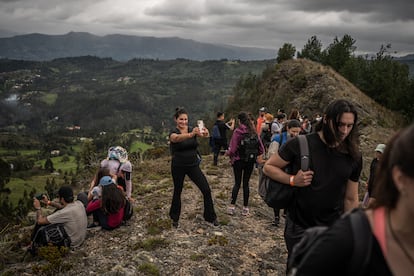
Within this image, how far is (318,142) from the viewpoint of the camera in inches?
108

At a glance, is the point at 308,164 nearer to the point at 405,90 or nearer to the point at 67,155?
the point at 405,90

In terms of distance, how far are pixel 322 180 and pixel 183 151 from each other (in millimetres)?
3246

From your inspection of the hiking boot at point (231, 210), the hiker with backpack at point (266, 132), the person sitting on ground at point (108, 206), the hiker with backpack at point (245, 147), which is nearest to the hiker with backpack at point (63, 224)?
the person sitting on ground at point (108, 206)

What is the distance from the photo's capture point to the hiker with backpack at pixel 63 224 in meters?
5.62

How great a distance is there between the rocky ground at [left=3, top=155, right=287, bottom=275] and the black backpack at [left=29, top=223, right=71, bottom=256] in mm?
207

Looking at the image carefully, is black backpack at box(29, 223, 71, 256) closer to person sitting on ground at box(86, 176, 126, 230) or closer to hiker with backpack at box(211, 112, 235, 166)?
person sitting on ground at box(86, 176, 126, 230)

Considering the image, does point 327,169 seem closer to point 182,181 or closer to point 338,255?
point 338,255

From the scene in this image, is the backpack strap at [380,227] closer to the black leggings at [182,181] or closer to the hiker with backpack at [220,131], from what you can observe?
the black leggings at [182,181]

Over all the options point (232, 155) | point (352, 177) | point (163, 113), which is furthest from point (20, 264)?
point (163, 113)

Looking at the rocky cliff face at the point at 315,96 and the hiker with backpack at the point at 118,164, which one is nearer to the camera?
the hiker with backpack at the point at 118,164

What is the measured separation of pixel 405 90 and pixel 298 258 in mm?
28986

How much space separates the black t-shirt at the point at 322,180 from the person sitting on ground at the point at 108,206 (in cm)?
427

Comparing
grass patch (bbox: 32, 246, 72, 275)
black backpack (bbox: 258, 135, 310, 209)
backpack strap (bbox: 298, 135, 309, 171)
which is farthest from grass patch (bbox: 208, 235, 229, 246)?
backpack strap (bbox: 298, 135, 309, 171)

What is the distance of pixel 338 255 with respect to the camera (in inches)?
51.7
